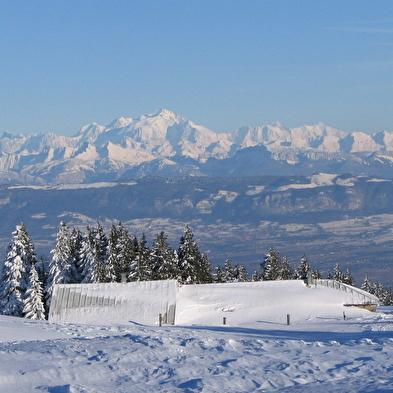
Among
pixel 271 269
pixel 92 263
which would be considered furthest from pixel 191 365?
pixel 271 269

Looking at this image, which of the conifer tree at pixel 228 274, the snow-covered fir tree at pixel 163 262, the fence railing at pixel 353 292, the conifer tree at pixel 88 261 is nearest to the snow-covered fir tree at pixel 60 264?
the conifer tree at pixel 88 261

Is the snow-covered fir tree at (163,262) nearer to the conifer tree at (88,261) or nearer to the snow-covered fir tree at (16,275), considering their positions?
the conifer tree at (88,261)

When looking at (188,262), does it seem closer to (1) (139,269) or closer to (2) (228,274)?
(1) (139,269)

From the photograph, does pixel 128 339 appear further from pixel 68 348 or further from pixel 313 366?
pixel 313 366

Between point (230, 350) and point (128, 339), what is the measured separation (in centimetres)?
329

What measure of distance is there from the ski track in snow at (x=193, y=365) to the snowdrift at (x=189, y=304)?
17.4 meters

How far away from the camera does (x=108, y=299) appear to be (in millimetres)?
38250

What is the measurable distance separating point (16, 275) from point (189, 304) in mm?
14810

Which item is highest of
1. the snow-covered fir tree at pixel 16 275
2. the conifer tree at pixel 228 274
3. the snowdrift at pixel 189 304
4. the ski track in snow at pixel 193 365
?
the conifer tree at pixel 228 274

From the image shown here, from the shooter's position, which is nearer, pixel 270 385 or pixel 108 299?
pixel 270 385

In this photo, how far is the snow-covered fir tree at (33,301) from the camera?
150ft

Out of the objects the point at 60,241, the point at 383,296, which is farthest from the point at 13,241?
the point at 383,296

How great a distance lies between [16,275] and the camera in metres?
47.1

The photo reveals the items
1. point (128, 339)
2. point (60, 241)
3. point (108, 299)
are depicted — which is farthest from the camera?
point (60, 241)
